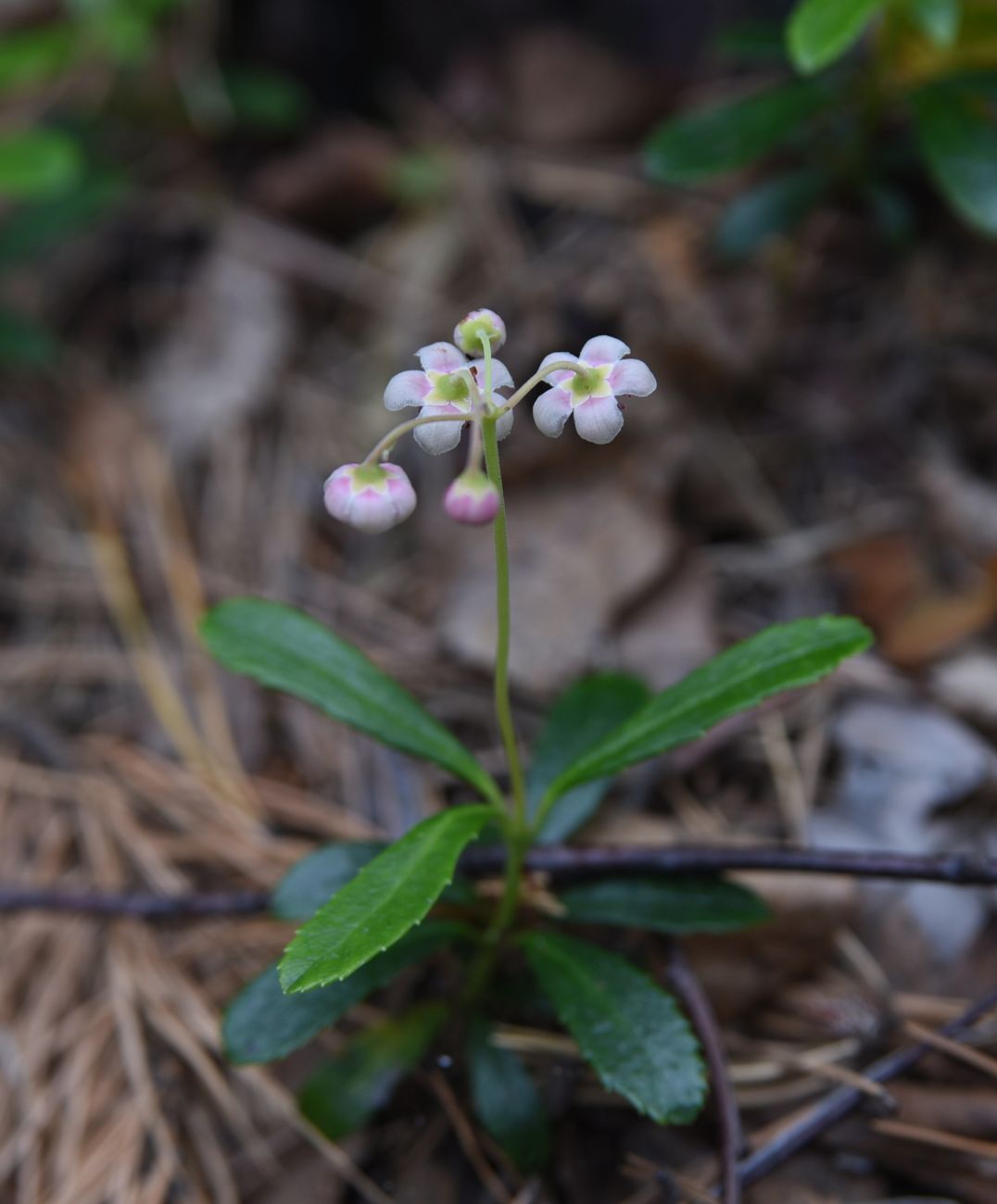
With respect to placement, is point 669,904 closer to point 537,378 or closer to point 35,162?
point 537,378

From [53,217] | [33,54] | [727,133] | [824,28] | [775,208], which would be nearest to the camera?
[824,28]

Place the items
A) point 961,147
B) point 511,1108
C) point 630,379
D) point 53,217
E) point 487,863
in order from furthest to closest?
point 53,217 < point 961,147 < point 487,863 < point 511,1108 < point 630,379

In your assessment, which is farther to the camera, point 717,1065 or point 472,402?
point 717,1065

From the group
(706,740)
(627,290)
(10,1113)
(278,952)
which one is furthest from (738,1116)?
(627,290)

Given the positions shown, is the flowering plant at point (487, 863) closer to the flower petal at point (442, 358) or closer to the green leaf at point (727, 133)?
the flower petal at point (442, 358)

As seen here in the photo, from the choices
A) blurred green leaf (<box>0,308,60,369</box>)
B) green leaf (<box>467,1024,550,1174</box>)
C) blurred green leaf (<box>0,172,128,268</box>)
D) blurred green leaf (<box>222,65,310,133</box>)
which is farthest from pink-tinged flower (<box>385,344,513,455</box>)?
blurred green leaf (<box>222,65,310,133</box>)

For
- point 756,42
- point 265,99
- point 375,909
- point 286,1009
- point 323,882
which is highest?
point 265,99

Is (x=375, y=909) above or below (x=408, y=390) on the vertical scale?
below

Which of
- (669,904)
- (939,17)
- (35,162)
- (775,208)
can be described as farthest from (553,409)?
(35,162)

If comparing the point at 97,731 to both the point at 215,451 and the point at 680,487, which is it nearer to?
the point at 215,451

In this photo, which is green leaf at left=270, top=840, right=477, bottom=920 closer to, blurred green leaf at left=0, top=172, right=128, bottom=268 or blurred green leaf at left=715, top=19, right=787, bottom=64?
blurred green leaf at left=715, top=19, right=787, bottom=64
